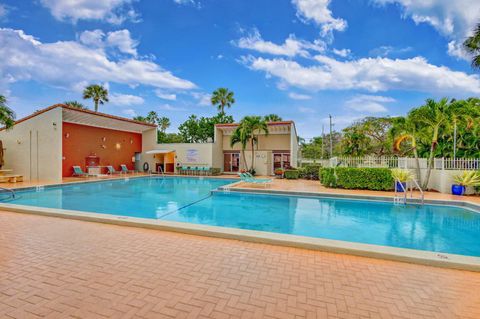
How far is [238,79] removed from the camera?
893 inches

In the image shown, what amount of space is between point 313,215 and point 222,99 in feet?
85.0

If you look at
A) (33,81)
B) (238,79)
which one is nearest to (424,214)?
(238,79)

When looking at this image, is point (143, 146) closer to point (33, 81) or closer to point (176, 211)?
point (33, 81)

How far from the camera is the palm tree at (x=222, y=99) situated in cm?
3141

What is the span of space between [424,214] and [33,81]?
26347 millimetres

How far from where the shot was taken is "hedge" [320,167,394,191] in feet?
39.8

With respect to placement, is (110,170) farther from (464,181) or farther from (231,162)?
(464,181)

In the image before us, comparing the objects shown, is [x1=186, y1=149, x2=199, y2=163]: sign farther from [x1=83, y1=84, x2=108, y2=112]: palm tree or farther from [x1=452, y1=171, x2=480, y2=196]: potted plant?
[x1=452, y1=171, x2=480, y2=196]: potted plant

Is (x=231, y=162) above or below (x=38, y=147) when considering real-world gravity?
below

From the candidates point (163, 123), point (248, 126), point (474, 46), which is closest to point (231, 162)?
point (248, 126)

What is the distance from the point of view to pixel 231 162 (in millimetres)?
23875

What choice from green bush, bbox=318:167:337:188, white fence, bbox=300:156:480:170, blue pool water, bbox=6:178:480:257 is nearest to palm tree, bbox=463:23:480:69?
white fence, bbox=300:156:480:170

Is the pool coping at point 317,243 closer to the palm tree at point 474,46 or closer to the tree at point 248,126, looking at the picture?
the palm tree at point 474,46

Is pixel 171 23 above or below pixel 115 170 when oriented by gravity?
above
